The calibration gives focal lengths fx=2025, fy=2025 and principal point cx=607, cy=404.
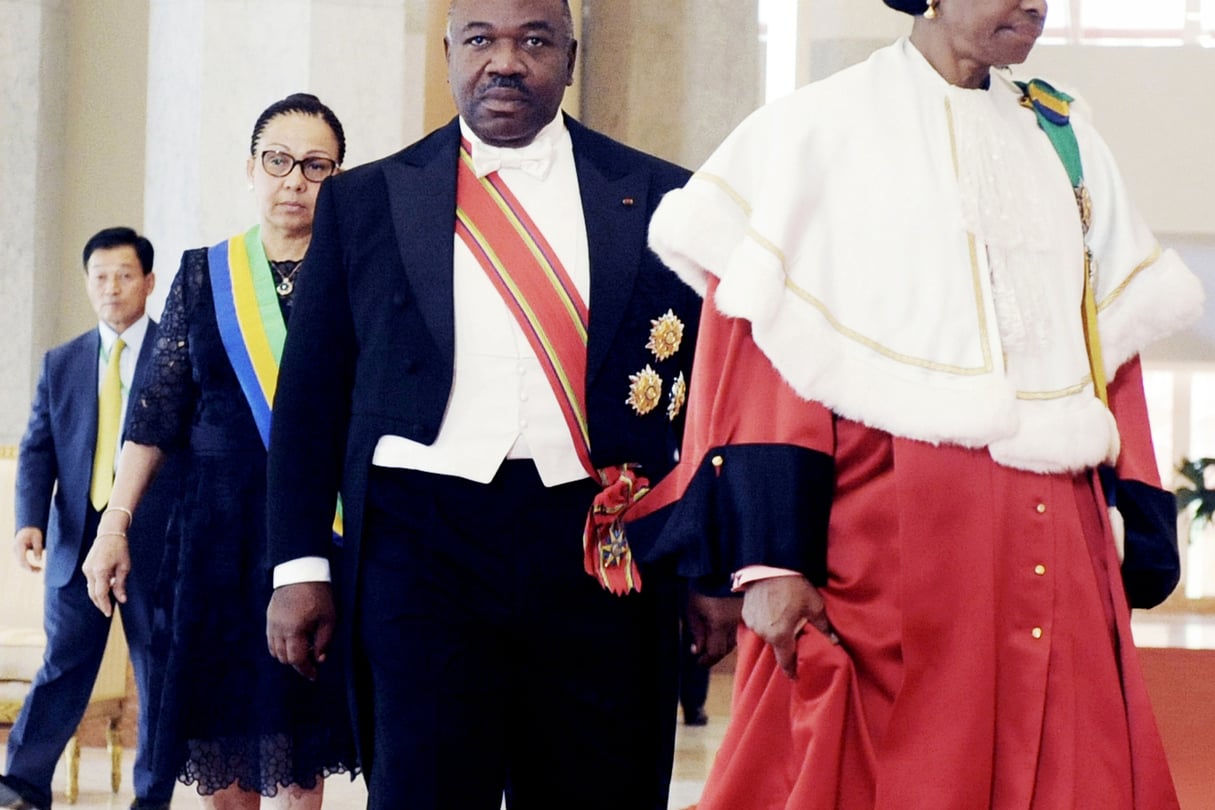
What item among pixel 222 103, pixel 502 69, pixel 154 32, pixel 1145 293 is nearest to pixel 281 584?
pixel 502 69

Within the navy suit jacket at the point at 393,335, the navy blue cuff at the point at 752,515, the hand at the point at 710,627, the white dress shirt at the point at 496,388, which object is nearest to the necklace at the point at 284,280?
the navy suit jacket at the point at 393,335

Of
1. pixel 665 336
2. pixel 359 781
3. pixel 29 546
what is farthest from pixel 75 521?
pixel 665 336

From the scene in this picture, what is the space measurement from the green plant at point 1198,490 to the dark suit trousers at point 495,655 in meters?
11.0

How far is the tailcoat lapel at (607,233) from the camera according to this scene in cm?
314

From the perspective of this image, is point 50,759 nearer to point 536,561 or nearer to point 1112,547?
point 536,561

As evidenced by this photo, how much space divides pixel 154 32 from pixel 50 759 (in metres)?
2.73

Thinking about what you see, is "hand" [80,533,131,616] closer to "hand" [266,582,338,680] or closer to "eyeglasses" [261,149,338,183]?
"eyeglasses" [261,149,338,183]

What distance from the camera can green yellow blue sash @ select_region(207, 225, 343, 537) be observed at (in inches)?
168

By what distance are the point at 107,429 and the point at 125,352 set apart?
26 centimetres

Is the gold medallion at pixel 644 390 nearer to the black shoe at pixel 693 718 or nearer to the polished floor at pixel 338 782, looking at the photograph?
the polished floor at pixel 338 782

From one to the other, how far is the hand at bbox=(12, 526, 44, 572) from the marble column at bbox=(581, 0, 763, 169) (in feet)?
12.8

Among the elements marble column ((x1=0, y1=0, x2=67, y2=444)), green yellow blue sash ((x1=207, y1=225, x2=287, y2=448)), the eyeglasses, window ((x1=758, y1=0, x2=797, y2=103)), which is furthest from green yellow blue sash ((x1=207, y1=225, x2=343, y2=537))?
window ((x1=758, y1=0, x2=797, y2=103))

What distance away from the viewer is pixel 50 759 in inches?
247

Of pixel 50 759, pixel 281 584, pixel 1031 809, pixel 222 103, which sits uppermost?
pixel 222 103
